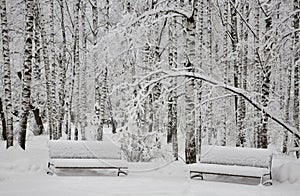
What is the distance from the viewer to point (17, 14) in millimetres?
18078

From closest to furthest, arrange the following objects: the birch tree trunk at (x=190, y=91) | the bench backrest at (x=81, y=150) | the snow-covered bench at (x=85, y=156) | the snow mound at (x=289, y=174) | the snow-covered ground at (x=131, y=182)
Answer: the snow-covered ground at (x=131, y=182)
the snow mound at (x=289, y=174)
the snow-covered bench at (x=85, y=156)
the bench backrest at (x=81, y=150)
the birch tree trunk at (x=190, y=91)

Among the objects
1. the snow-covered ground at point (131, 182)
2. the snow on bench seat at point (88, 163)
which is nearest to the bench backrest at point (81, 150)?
the snow on bench seat at point (88, 163)

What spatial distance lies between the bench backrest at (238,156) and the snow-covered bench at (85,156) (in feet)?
7.03

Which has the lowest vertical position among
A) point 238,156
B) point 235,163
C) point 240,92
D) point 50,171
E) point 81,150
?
point 50,171

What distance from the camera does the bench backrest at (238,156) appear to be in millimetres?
9492

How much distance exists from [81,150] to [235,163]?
384 centimetres

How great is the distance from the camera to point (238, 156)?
9.73 meters

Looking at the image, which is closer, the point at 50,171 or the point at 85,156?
the point at 50,171

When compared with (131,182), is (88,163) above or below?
above

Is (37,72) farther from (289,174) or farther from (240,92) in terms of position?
(289,174)

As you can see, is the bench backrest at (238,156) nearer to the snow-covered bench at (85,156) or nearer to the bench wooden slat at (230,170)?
the bench wooden slat at (230,170)

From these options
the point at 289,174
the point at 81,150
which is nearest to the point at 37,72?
the point at 81,150

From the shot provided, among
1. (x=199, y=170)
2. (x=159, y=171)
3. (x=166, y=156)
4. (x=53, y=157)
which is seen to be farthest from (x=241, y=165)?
(x=53, y=157)

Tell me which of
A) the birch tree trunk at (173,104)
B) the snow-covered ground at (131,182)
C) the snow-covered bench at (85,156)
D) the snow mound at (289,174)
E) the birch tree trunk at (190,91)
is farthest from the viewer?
the birch tree trunk at (173,104)
